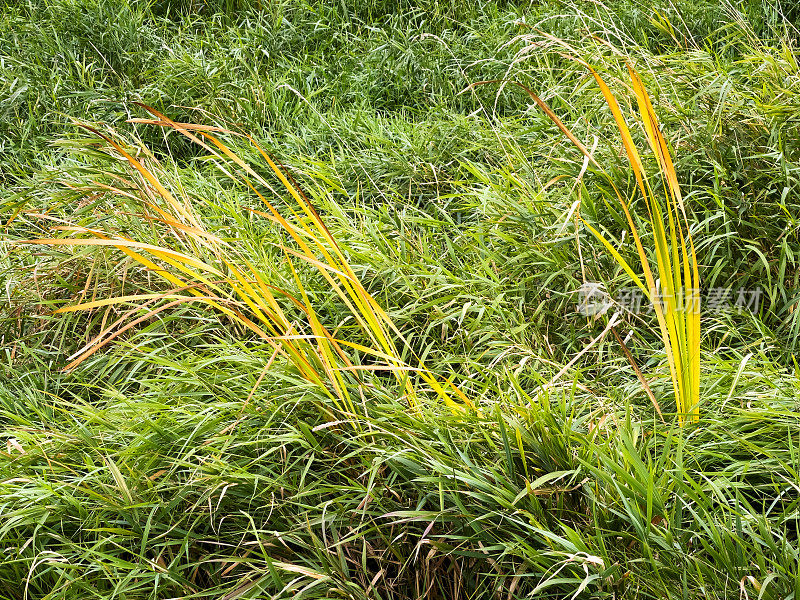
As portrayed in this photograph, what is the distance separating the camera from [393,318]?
2.27 meters

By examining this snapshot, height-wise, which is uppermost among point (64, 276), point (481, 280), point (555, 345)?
point (64, 276)

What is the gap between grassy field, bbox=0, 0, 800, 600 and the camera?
5.01ft

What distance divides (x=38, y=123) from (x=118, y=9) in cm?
75

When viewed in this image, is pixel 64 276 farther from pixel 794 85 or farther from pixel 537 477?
pixel 794 85

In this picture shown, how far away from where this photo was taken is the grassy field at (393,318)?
5.01 feet

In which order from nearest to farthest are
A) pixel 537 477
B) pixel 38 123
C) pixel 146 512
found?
pixel 537 477, pixel 146 512, pixel 38 123

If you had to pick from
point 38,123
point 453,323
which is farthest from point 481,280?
point 38,123

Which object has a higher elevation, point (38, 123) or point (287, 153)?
point (38, 123)

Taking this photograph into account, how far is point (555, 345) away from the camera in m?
2.18

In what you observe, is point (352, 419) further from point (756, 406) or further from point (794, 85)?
point (794, 85)

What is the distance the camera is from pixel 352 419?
1693 mm

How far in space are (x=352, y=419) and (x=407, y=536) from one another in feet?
0.88

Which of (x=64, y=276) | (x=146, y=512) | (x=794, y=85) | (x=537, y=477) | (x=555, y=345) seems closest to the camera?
(x=537, y=477)

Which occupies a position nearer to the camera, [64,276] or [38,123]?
[64,276]
